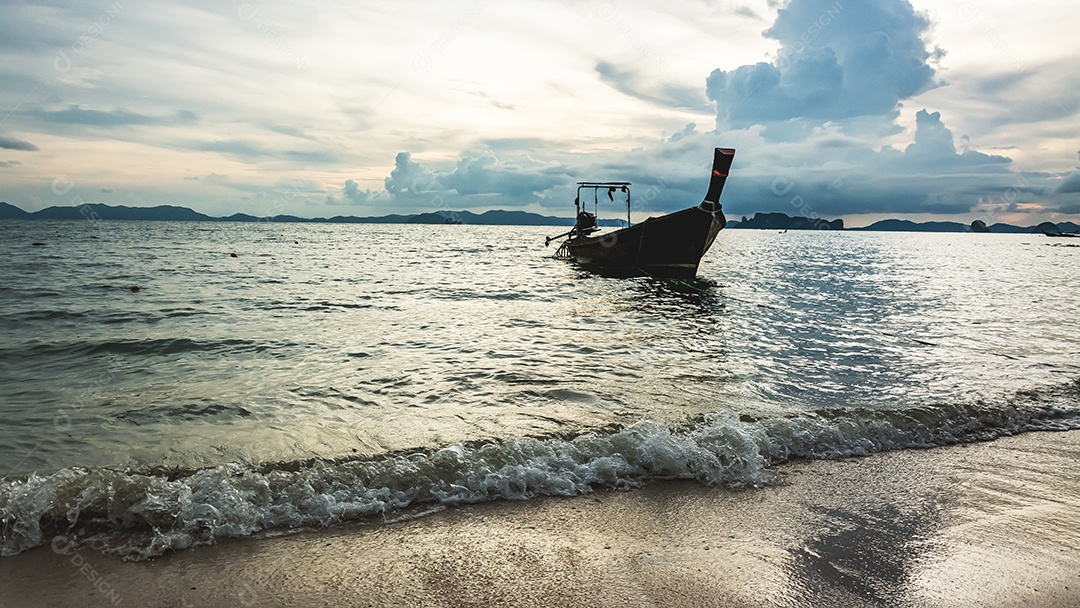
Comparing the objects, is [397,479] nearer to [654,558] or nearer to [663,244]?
[654,558]

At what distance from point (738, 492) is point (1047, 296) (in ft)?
89.2

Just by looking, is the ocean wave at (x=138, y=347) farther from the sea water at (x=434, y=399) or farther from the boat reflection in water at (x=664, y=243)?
the boat reflection in water at (x=664, y=243)

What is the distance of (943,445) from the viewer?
6.32 meters

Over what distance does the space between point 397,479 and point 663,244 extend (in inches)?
947

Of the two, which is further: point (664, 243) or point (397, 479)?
point (664, 243)

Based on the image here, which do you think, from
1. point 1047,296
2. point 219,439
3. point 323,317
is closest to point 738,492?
point 219,439

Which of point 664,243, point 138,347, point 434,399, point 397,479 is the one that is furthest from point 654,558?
point 664,243

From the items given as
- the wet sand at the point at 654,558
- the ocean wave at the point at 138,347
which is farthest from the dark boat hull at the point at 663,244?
the wet sand at the point at 654,558

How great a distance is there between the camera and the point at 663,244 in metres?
27.5

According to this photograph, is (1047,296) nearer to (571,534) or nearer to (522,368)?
(522,368)

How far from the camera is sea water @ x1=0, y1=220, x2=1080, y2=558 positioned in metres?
4.72

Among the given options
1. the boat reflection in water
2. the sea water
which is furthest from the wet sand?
the boat reflection in water

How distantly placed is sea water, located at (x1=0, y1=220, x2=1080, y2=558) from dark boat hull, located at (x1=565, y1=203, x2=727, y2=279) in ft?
27.8

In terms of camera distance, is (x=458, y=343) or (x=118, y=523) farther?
(x=458, y=343)
